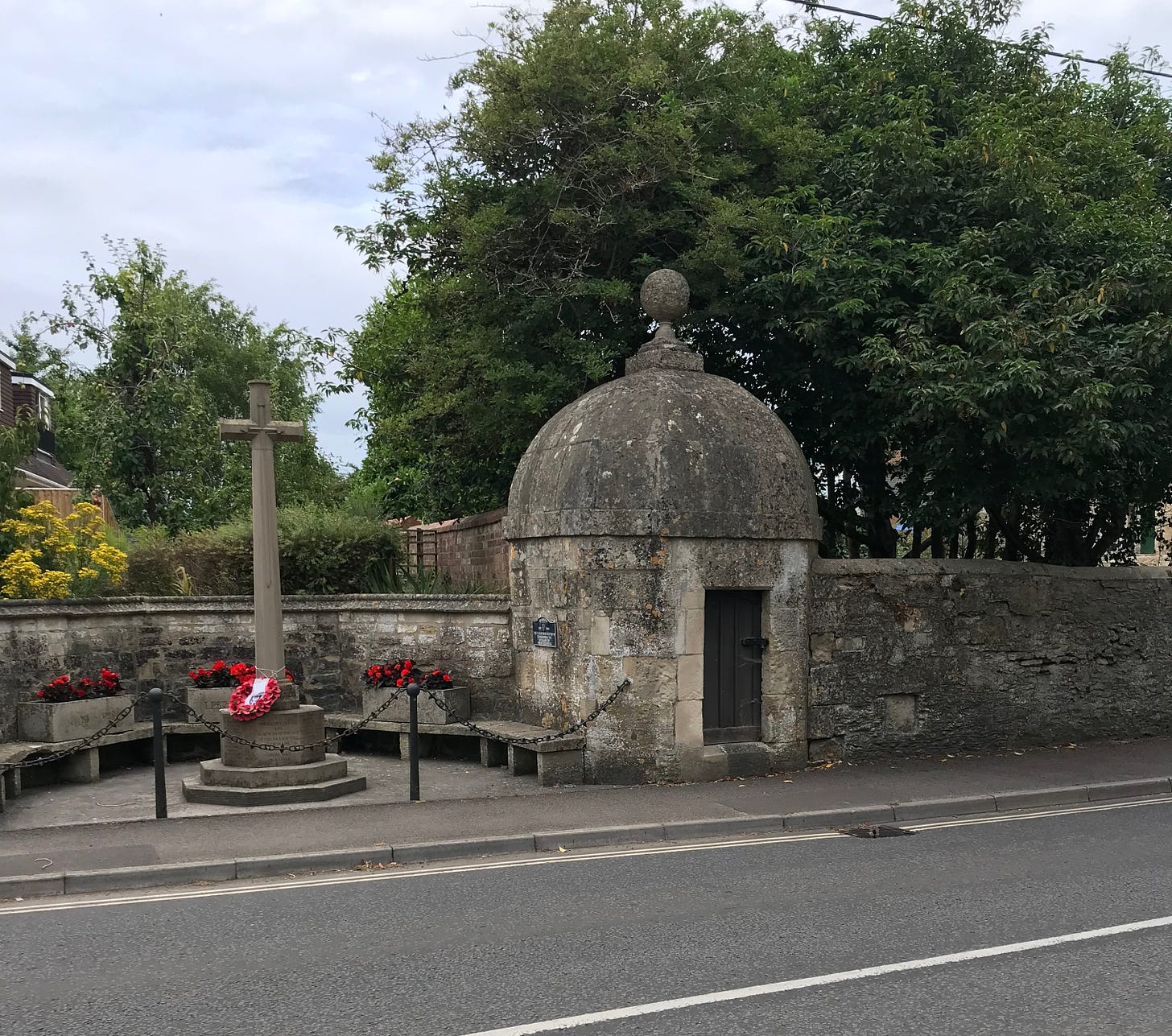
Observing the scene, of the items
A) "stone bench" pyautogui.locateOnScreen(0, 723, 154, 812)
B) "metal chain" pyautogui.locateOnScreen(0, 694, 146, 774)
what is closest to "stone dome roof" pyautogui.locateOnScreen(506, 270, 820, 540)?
"metal chain" pyautogui.locateOnScreen(0, 694, 146, 774)

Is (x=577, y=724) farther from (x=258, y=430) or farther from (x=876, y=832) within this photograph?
(x=258, y=430)

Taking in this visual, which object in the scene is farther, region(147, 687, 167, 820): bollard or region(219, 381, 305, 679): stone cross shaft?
region(219, 381, 305, 679): stone cross shaft

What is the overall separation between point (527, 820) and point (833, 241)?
7.29 m

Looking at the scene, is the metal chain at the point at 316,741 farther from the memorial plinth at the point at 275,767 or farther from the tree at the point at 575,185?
the tree at the point at 575,185

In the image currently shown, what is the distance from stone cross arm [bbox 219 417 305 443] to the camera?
416 inches

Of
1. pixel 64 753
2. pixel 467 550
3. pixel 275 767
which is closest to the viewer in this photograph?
pixel 275 767

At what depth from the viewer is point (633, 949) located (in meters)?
5.91

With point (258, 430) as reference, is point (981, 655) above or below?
below

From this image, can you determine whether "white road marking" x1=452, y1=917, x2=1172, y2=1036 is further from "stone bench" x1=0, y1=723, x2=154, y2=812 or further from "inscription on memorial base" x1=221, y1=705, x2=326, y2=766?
"stone bench" x1=0, y1=723, x2=154, y2=812

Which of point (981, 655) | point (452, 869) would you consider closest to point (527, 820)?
point (452, 869)

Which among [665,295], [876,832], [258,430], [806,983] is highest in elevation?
[665,295]

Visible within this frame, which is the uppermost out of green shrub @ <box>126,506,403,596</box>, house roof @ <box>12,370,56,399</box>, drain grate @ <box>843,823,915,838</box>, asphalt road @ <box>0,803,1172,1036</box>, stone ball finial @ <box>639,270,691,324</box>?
house roof @ <box>12,370,56,399</box>

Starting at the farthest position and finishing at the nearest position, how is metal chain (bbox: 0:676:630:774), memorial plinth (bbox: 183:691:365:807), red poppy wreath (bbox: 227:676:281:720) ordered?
red poppy wreath (bbox: 227:676:281:720) → metal chain (bbox: 0:676:630:774) → memorial plinth (bbox: 183:691:365:807)

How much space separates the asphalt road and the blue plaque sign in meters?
3.33
